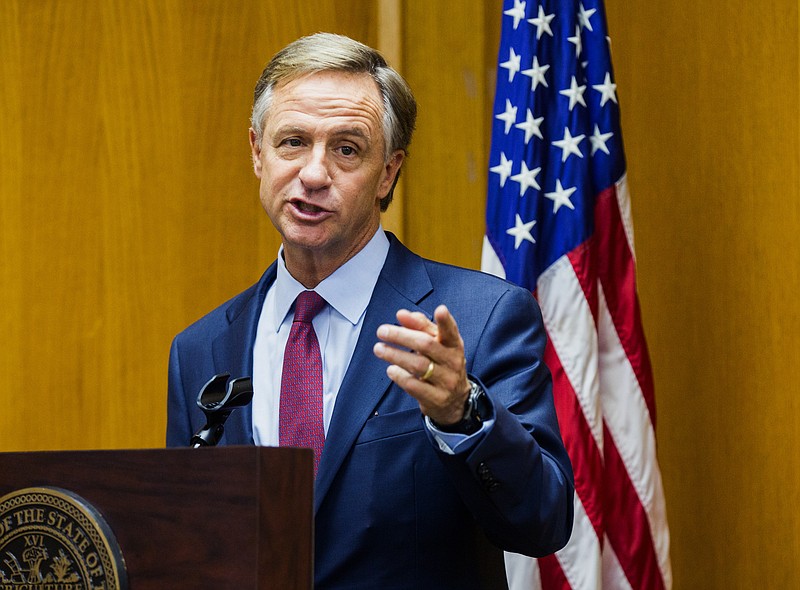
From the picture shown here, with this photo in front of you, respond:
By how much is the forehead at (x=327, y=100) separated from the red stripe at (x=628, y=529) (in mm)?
1229

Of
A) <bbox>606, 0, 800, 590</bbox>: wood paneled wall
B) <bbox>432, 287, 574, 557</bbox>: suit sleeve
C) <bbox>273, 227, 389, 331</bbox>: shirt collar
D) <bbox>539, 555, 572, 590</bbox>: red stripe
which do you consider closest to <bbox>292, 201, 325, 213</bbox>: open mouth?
<bbox>273, 227, 389, 331</bbox>: shirt collar

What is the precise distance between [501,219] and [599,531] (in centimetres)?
84

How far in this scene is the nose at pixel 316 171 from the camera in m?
2.20

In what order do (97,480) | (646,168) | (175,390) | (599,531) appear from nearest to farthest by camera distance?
(97,480), (175,390), (599,531), (646,168)

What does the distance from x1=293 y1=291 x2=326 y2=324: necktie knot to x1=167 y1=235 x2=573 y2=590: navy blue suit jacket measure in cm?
11

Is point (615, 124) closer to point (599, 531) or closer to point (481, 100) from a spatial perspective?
point (481, 100)

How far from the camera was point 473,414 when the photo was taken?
1688 mm

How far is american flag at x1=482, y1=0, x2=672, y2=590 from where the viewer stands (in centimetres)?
302

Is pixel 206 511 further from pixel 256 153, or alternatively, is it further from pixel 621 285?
pixel 621 285

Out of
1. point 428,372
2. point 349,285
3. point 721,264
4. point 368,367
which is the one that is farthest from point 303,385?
point 721,264

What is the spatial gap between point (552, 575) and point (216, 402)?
61.5 inches

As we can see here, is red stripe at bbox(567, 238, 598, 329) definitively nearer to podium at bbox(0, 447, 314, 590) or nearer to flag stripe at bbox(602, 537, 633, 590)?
flag stripe at bbox(602, 537, 633, 590)

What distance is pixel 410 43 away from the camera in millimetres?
3623

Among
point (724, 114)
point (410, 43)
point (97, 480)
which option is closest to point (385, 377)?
point (97, 480)
